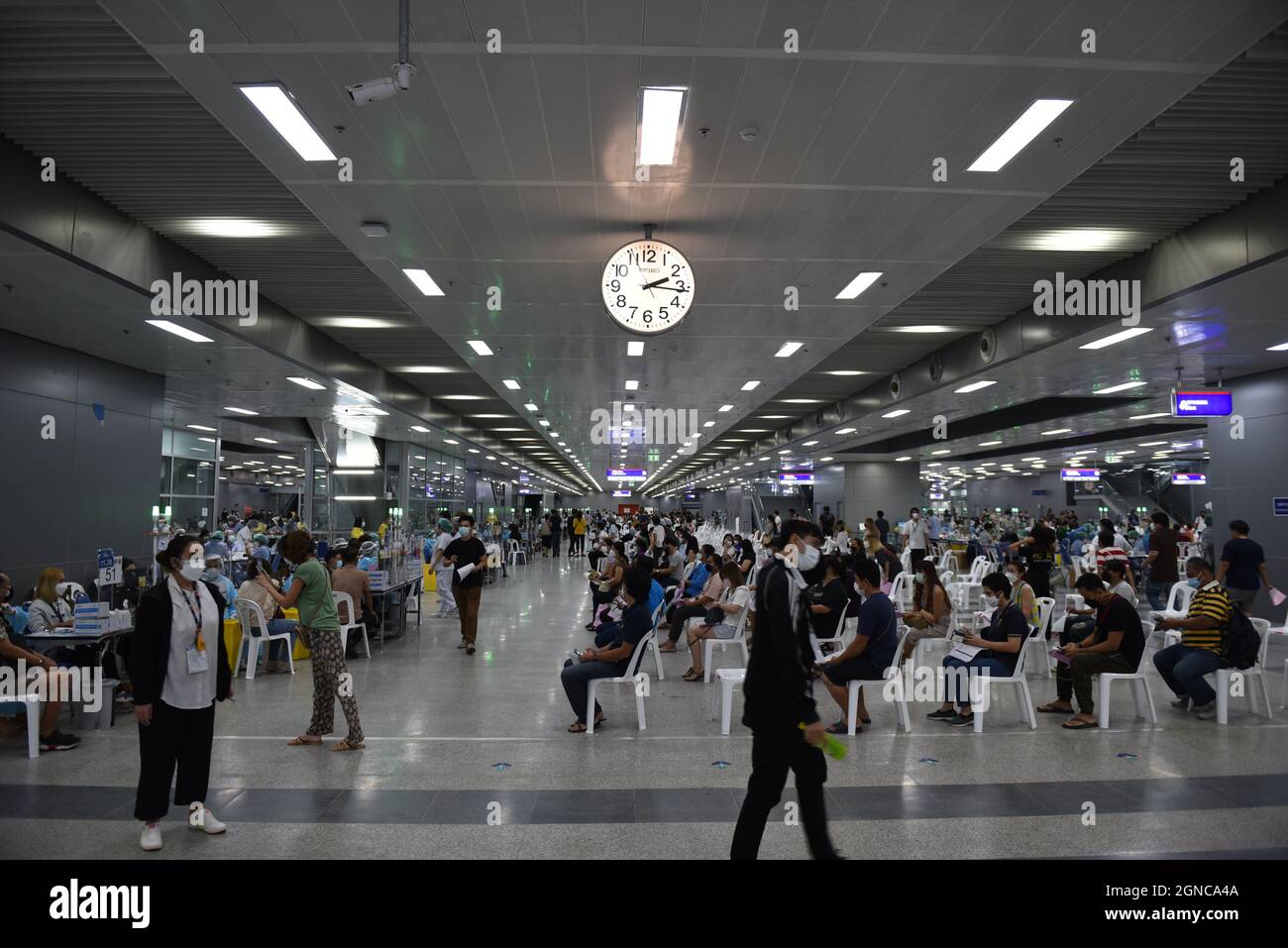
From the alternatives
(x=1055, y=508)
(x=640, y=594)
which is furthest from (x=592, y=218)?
(x=1055, y=508)

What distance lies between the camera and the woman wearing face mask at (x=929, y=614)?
8.25 m

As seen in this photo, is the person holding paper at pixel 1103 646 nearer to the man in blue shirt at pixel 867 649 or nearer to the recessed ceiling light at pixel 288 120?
the man in blue shirt at pixel 867 649

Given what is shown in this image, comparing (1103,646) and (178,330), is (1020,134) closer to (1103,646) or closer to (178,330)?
(1103,646)

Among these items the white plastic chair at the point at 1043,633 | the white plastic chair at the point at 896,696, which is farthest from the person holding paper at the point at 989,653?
the white plastic chair at the point at 1043,633

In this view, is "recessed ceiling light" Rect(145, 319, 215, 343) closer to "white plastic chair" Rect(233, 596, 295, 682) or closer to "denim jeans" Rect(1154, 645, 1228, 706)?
"white plastic chair" Rect(233, 596, 295, 682)

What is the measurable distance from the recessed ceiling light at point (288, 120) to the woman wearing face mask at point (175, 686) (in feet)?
9.27

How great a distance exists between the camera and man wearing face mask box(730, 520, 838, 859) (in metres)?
3.66

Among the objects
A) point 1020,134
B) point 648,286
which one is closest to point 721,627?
point 648,286

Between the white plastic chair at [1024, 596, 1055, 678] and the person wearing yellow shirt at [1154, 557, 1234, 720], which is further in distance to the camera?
the white plastic chair at [1024, 596, 1055, 678]

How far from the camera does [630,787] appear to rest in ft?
17.8

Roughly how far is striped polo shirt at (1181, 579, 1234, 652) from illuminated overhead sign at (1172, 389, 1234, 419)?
242 inches

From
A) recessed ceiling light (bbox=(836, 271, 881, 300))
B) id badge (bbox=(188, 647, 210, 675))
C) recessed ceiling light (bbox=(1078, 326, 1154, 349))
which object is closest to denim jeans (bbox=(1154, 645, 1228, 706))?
recessed ceiling light (bbox=(1078, 326, 1154, 349))

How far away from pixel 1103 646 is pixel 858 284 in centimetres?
458
